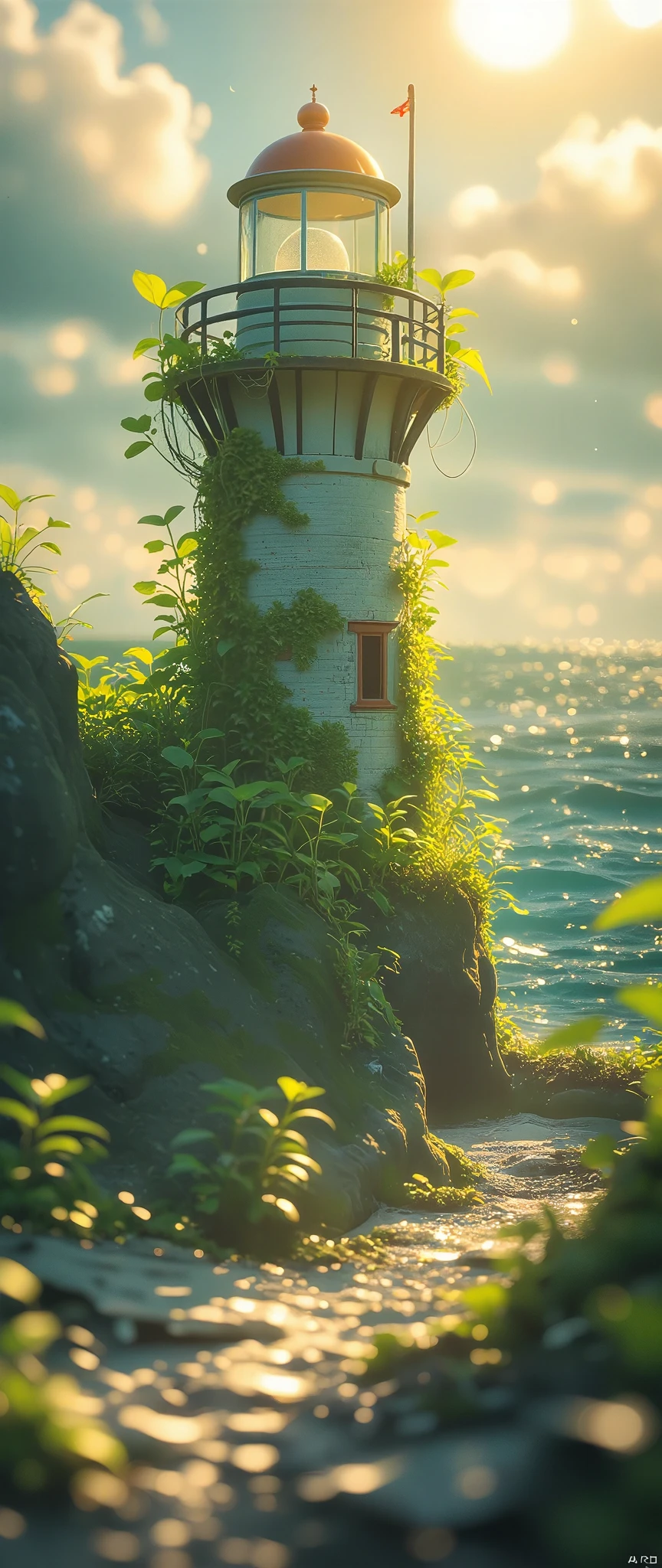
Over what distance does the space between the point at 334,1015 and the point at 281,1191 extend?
3431 mm

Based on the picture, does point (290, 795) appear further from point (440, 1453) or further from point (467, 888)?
point (440, 1453)

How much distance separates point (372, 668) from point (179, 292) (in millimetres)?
5103

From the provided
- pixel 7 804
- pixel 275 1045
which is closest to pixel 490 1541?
pixel 7 804

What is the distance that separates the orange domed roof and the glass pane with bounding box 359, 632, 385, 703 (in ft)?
18.8

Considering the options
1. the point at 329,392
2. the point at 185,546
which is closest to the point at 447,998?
the point at 185,546

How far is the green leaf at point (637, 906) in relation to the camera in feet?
9.60

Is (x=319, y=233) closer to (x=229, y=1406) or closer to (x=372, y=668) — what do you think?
(x=372, y=668)

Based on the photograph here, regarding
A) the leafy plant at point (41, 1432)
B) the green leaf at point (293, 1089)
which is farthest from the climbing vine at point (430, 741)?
the leafy plant at point (41, 1432)

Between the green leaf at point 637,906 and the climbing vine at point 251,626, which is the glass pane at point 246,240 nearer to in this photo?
the climbing vine at point 251,626

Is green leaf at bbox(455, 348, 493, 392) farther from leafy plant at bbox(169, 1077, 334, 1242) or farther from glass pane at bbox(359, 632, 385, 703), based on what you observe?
leafy plant at bbox(169, 1077, 334, 1242)

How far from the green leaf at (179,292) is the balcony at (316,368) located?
94 millimetres

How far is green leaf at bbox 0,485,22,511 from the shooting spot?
9508mm

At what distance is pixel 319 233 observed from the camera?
1370cm

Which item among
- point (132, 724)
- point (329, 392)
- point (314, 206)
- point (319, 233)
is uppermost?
point (314, 206)
